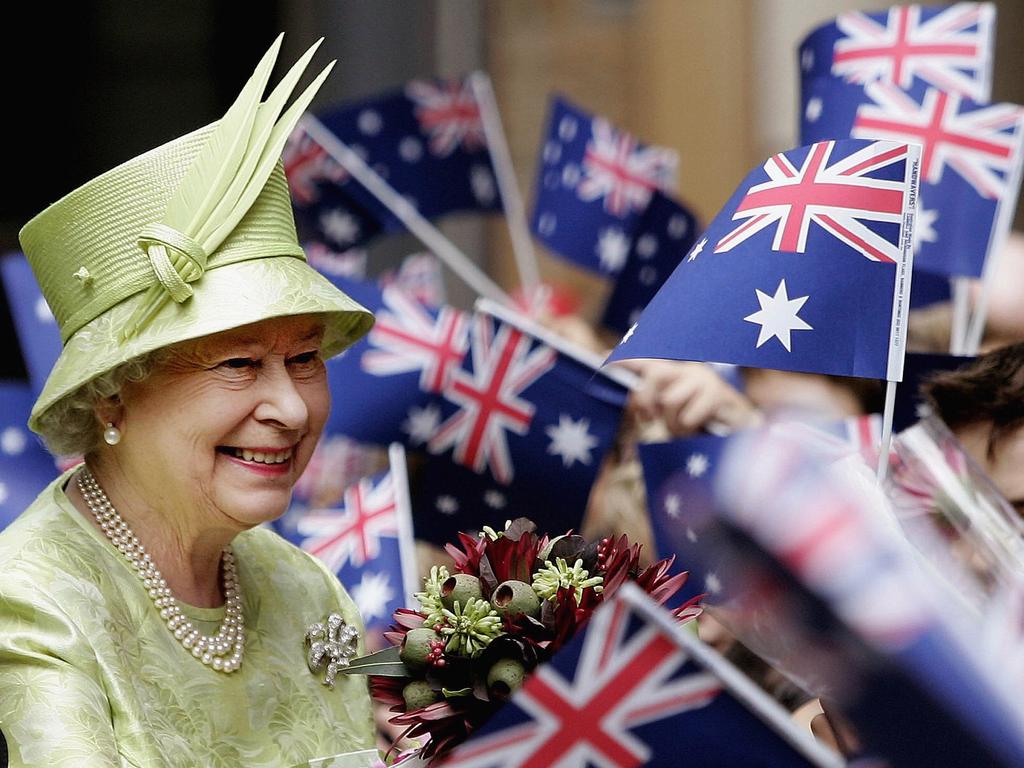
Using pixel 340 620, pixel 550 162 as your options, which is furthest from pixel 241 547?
pixel 550 162

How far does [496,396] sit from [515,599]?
1.98 meters

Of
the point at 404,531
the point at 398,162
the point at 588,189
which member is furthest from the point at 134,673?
the point at 588,189

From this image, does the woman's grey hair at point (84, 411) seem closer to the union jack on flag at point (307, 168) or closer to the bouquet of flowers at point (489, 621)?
the bouquet of flowers at point (489, 621)

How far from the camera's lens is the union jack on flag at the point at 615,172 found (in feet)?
18.3

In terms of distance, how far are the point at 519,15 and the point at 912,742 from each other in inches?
254

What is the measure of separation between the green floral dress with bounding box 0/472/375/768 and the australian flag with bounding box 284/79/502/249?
2.73m

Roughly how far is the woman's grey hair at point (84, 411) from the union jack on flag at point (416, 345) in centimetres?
177

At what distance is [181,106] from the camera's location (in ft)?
25.2

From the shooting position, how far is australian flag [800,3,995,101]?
437 cm

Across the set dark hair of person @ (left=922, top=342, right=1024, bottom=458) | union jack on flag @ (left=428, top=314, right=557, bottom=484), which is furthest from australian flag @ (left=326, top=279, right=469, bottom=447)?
dark hair of person @ (left=922, top=342, right=1024, bottom=458)

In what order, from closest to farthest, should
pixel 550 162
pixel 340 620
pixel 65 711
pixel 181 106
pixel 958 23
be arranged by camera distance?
pixel 65 711 < pixel 340 620 < pixel 958 23 < pixel 550 162 < pixel 181 106

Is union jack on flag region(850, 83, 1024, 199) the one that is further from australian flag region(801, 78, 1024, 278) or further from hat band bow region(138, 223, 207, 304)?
hat band bow region(138, 223, 207, 304)

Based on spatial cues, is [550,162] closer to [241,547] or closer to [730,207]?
[730,207]

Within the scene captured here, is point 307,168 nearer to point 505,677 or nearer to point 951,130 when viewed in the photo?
point 951,130
